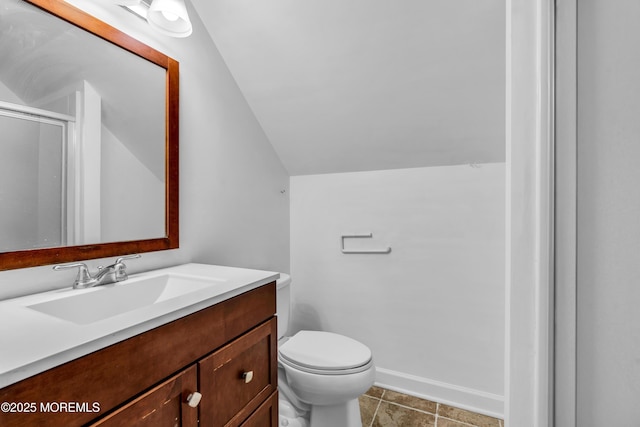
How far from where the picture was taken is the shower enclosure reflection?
830mm

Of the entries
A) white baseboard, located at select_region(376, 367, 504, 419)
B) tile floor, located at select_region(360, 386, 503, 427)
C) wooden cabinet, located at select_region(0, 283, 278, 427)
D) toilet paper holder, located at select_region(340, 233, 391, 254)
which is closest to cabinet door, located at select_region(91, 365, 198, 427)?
wooden cabinet, located at select_region(0, 283, 278, 427)

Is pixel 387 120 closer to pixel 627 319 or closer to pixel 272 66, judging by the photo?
pixel 272 66

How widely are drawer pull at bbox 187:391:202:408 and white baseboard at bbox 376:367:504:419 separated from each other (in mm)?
1508

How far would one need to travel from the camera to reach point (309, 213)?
215cm

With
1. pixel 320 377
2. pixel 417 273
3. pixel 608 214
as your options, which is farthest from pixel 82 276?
pixel 417 273

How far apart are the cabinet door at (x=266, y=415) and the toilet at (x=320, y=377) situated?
0.89 ft

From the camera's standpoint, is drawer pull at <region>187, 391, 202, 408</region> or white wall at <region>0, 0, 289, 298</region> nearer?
drawer pull at <region>187, 391, 202, 408</region>

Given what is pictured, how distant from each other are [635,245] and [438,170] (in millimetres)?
1496

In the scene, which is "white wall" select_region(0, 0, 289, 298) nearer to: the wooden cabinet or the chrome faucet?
the chrome faucet

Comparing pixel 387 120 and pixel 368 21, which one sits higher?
pixel 368 21

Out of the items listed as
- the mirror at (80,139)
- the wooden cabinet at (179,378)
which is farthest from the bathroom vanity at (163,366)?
the mirror at (80,139)

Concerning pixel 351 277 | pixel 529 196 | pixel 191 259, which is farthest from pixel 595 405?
pixel 351 277

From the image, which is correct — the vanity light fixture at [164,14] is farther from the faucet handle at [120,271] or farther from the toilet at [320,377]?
the toilet at [320,377]

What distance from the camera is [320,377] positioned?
1281 millimetres
